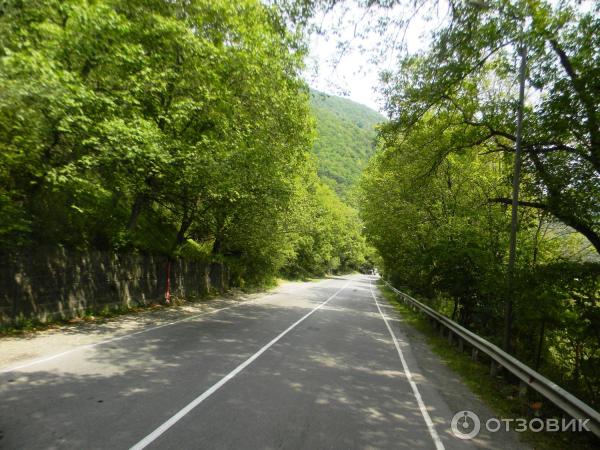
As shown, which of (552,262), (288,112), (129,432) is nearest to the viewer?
(129,432)

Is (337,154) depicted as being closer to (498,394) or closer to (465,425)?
(498,394)

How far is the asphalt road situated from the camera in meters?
4.69

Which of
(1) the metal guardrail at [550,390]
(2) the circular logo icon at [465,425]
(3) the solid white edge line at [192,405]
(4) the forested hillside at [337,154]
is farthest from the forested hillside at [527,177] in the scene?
(4) the forested hillside at [337,154]

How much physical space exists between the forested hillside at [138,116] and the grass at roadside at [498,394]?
28.9ft

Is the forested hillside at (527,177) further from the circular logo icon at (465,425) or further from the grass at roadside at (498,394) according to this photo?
the circular logo icon at (465,425)

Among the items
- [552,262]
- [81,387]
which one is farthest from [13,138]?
[552,262]

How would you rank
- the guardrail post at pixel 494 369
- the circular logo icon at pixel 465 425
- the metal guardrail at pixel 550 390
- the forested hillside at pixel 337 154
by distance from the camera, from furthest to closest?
the forested hillside at pixel 337 154
the guardrail post at pixel 494 369
the circular logo icon at pixel 465 425
the metal guardrail at pixel 550 390

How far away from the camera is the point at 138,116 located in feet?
42.3

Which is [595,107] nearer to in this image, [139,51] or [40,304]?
[139,51]

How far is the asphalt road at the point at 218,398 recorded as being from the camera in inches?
185

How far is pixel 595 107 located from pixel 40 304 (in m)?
14.4

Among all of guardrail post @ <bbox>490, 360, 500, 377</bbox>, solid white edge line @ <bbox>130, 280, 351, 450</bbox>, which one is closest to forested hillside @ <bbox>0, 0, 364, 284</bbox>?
solid white edge line @ <bbox>130, 280, 351, 450</bbox>

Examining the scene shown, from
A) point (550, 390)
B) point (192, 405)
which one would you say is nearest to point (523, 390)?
point (550, 390)

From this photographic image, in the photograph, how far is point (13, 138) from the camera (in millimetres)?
10492
